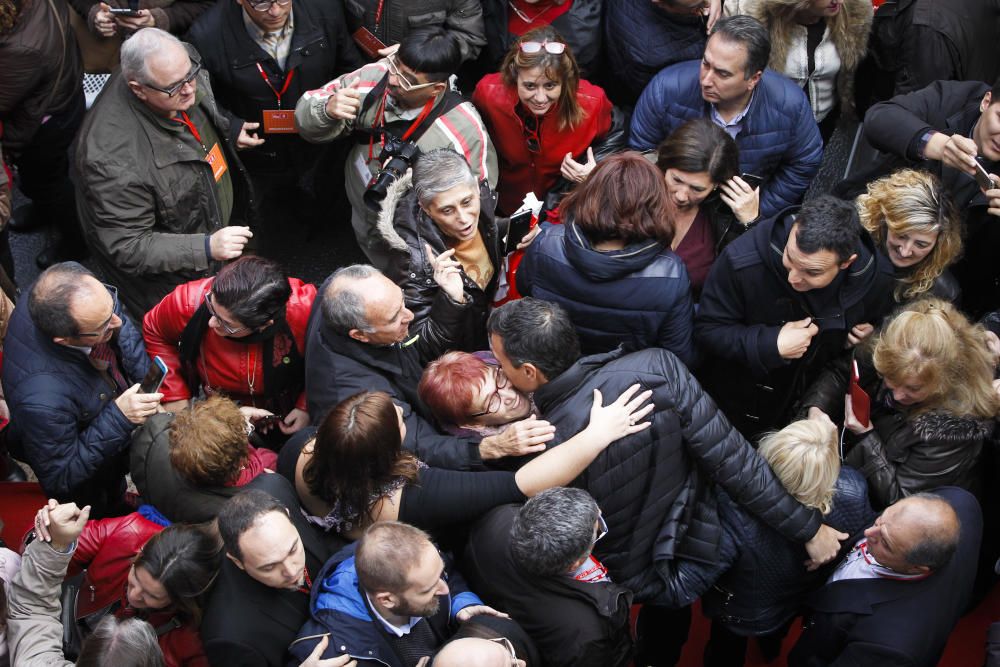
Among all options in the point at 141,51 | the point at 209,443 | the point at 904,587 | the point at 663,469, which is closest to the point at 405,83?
the point at 141,51

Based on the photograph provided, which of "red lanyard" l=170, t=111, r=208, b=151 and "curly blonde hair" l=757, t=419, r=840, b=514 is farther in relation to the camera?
"red lanyard" l=170, t=111, r=208, b=151

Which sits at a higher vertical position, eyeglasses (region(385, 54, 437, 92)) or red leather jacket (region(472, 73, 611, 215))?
eyeglasses (region(385, 54, 437, 92))

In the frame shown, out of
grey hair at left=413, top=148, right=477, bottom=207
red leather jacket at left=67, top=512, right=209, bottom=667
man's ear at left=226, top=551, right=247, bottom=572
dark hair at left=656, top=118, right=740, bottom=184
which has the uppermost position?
dark hair at left=656, top=118, right=740, bottom=184

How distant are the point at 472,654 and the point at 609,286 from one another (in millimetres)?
1438

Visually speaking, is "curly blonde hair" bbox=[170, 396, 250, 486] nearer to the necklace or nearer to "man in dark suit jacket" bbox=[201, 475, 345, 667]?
"man in dark suit jacket" bbox=[201, 475, 345, 667]

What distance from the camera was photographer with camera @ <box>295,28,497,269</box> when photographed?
4094 mm

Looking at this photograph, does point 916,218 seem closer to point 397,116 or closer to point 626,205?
point 626,205

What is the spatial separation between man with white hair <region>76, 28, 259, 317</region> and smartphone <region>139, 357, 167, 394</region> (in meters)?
0.77

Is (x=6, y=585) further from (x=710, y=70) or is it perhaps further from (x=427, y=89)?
(x=710, y=70)

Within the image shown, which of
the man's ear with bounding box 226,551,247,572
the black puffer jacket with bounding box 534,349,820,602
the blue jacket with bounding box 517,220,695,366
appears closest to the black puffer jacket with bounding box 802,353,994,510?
the black puffer jacket with bounding box 534,349,820,602

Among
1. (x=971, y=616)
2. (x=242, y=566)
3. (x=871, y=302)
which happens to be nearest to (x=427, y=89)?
(x=871, y=302)

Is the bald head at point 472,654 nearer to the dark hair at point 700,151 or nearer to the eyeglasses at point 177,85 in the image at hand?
the dark hair at point 700,151

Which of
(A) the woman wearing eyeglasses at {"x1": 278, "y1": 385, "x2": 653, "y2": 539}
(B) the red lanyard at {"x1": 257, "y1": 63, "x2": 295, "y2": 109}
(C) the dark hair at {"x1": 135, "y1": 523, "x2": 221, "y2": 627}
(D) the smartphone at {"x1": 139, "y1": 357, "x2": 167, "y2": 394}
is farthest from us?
(B) the red lanyard at {"x1": 257, "y1": 63, "x2": 295, "y2": 109}

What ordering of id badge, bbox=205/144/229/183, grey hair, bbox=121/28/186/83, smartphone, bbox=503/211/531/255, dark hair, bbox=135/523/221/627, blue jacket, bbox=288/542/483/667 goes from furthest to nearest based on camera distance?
id badge, bbox=205/144/229/183
smartphone, bbox=503/211/531/255
grey hair, bbox=121/28/186/83
dark hair, bbox=135/523/221/627
blue jacket, bbox=288/542/483/667
